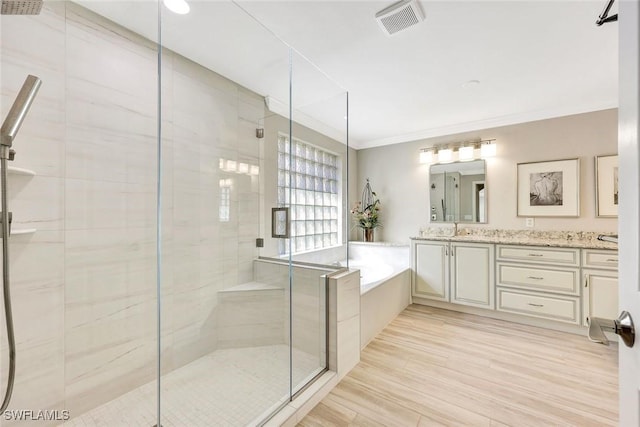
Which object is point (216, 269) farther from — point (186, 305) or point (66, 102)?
point (66, 102)

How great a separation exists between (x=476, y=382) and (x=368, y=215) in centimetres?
266

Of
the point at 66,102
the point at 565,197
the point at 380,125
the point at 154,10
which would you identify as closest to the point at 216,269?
the point at 66,102

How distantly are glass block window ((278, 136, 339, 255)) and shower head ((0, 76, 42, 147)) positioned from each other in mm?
1624

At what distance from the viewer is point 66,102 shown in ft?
5.00

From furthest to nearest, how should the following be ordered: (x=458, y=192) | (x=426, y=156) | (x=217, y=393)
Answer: (x=426, y=156)
(x=458, y=192)
(x=217, y=393)

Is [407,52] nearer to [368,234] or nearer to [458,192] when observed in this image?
[458,192]

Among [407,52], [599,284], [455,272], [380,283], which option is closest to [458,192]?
[455,272]

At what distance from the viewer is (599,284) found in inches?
101

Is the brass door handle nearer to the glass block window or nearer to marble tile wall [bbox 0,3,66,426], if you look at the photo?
the glass block window

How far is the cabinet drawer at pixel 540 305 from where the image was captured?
2699 millimetres

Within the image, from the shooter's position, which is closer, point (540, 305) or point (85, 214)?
point (85, 214)

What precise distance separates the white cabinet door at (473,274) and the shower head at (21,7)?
389 cm

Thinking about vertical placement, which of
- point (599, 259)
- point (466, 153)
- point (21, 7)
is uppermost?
point (21, 7)

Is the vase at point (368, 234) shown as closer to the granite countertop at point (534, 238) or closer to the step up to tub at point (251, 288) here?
the granite countertop at point (534, 238)
